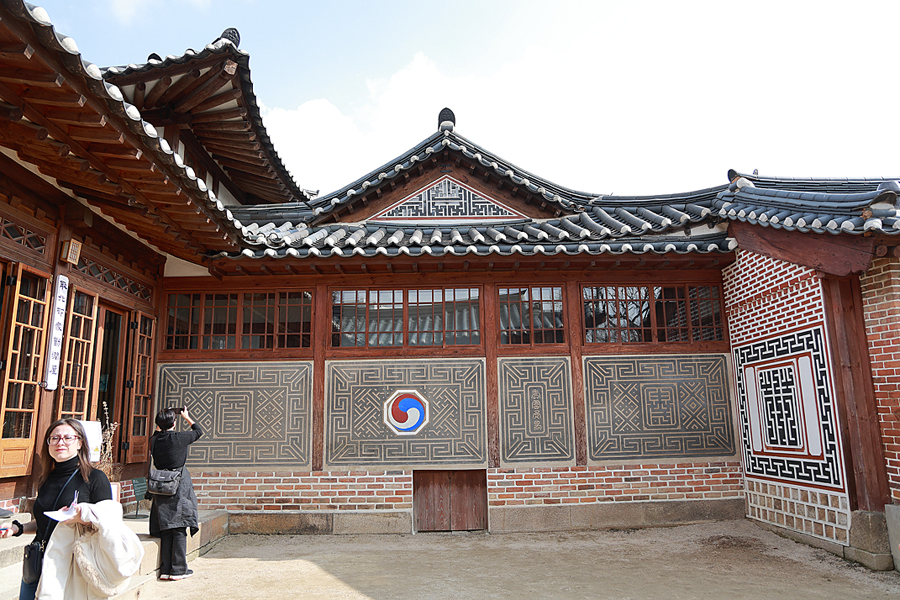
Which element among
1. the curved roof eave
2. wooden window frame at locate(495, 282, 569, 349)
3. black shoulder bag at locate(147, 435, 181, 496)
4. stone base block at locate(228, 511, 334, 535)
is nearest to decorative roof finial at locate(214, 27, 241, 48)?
the curved roof eave

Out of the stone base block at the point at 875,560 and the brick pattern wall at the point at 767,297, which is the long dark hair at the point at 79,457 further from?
the brick pattern wall at the point at 767,297

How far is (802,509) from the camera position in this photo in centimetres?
614

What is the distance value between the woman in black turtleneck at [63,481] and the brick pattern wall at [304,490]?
390 centimetres

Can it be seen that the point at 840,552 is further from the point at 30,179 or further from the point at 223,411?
the point at 30,179

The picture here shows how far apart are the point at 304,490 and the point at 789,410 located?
5710 millimetres

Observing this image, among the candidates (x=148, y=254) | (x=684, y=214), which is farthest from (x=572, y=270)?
(x=148, y=254)

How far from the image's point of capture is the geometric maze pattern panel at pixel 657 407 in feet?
23.8

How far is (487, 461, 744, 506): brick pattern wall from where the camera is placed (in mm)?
7090

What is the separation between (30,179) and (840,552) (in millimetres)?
8337

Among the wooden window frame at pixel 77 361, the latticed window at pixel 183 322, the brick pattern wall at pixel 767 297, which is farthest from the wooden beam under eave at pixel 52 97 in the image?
the brick pattern wall at pixel 767 297

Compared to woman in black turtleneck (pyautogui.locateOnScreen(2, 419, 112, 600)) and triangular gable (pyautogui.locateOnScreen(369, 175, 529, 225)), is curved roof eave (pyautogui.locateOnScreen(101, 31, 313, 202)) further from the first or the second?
woman in black turtleneck (pyautogui.locateOnScreen(2, 419, 112, 600))

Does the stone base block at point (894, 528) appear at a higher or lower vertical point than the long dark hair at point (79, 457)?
lower

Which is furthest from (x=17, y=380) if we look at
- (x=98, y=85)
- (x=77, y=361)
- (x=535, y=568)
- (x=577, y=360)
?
(x=577, y=360)

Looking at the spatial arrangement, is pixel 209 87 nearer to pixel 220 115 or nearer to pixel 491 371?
pixel 220 115
